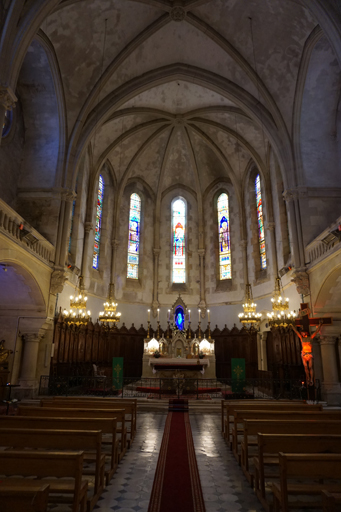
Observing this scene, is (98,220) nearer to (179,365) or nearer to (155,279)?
(155,279)

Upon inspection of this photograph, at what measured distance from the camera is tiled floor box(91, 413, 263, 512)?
4.96 meters

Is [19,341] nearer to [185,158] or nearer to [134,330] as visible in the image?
[134,330]

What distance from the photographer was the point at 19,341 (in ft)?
50.2

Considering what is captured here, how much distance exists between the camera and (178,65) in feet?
62.8

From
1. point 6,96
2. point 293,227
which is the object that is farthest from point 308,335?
point 6,96

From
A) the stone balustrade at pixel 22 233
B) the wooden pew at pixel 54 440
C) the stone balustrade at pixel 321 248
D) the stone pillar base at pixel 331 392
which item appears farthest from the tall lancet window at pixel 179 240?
the wooden pew at pixel 54 440

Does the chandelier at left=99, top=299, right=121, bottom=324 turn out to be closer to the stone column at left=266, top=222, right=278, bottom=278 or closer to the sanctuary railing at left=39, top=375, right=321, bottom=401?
the sanctuary railing at left=39, top=375, right=321, bottom=401

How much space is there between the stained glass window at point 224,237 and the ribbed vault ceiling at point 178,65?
4641mm

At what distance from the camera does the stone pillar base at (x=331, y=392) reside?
1389 centimetres

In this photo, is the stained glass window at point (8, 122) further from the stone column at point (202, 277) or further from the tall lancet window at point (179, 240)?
the stone column at point (202, 277)

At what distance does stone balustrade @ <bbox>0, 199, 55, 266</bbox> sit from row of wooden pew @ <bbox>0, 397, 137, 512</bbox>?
20.6 ft

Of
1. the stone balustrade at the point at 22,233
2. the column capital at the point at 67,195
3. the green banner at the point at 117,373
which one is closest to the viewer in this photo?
the stone balustrade at the point at 22,233

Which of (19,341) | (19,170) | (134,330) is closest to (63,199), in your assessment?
(19,170)

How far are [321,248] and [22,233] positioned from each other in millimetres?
11194
